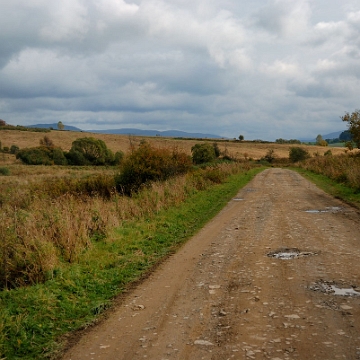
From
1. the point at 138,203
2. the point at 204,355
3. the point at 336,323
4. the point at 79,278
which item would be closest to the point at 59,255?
the point at 79,278

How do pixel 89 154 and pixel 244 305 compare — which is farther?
pixel 89 154

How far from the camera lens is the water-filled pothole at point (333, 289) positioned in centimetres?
594

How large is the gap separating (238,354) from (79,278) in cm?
378

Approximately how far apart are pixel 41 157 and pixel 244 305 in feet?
252

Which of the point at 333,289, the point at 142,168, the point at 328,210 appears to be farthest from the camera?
the point at 142,168

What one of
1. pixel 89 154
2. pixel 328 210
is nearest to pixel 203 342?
pixel 328 210

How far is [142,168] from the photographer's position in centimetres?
2152

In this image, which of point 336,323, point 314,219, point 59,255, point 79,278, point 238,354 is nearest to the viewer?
point 238,354

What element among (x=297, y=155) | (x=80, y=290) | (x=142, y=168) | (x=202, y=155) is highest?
(x=297, y=155)

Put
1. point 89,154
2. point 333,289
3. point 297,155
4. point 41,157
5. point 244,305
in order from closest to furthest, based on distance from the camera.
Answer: point 244,305, point 333,289, point 297,155, point 41,157, point 89,154

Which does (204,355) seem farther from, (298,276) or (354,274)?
(354,274)

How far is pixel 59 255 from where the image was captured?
8.17 meters

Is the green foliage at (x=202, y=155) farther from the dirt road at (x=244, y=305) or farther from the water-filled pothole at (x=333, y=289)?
the water-filled pothole at (x=333, y=289)

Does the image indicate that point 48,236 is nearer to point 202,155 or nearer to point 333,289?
point 333,289
